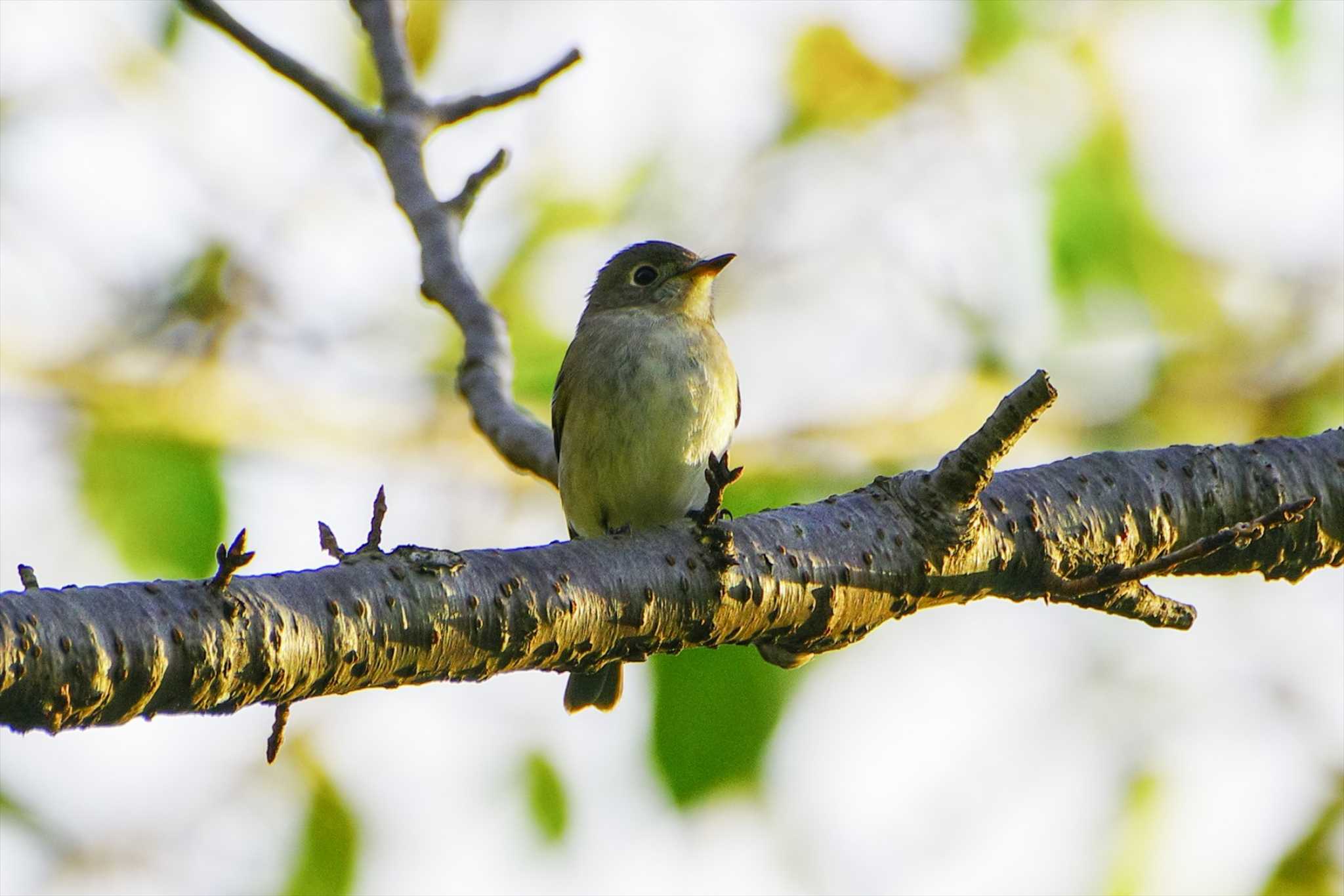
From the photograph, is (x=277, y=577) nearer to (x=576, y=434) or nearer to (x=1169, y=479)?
(x=1169, y=479)

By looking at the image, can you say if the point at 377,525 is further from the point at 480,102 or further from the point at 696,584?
the point at 480,102

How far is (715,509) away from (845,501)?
45cm

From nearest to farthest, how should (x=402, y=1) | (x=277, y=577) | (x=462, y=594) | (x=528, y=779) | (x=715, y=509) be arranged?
(x=277, y=577), (x=462, y=594), (x=715, y=509), (x=528, y=779), (x=402, y=1)

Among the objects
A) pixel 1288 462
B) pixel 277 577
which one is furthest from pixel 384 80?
pixel 1288 462

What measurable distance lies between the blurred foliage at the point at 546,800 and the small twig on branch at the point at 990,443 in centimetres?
218

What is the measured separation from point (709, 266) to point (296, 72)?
2.05 m

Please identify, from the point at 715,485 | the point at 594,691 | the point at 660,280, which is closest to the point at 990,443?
the point at 715,485

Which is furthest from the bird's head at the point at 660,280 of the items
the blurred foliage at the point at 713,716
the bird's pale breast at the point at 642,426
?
the blurred foliage at the point at 713,716

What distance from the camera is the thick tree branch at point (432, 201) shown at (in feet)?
15.8

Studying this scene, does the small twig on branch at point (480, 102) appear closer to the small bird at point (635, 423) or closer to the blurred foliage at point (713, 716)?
the small bird at point (635, 423)

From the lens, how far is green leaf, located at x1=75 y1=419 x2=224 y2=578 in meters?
4.40

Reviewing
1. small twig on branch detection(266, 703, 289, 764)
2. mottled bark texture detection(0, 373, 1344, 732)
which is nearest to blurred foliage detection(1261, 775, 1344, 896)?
mottled bark texture detection(0, 373, 1344, 732)

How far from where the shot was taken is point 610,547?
3408mm

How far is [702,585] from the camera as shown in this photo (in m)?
3.40
